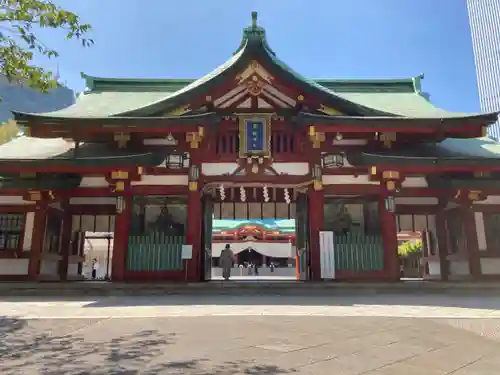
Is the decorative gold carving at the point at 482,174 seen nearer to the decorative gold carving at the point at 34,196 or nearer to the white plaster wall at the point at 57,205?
the white plaster wall at the point at 57,205

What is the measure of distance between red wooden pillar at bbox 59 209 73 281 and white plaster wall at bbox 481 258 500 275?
1459 centimetres

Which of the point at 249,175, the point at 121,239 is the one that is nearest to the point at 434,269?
the point at 249,175

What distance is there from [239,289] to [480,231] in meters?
8.70

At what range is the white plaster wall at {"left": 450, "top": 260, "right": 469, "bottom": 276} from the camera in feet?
46.9

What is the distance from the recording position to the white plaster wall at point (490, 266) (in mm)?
13812

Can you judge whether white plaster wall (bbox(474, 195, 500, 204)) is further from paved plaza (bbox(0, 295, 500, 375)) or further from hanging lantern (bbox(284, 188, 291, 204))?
hanging lantern (bbox(284, 188, 291, 204))

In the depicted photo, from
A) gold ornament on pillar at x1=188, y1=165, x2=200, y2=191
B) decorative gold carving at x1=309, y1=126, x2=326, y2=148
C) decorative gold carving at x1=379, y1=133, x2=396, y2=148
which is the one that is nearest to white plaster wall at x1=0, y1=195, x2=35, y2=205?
gold ornament on pillar at x1=188, y1=165, x2=200, y2=191

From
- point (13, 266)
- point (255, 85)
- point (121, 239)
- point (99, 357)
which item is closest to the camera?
point (99, 357)

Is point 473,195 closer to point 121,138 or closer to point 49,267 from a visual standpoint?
point 121,138

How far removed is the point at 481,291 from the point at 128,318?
9857 millimetres

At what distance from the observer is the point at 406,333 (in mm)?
5973

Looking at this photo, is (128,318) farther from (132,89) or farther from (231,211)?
(132,89)

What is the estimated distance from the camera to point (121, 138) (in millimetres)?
14242

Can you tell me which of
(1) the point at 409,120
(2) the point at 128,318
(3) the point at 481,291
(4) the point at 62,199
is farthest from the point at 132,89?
(3) the point at 481,291
